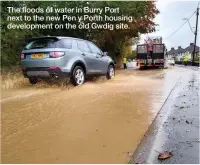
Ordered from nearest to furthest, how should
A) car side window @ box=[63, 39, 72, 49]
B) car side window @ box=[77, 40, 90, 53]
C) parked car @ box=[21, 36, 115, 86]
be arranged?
parked car @ box=[21, 36, 115, 86] → car side window @ box=[63, 39, 72, 49] → car side window @ box=[77, 40, 90, 53]

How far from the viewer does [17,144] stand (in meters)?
4.14

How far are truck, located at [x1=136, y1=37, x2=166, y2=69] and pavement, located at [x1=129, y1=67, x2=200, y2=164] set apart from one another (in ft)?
63.6

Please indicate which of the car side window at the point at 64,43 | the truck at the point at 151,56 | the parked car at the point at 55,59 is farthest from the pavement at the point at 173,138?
the truck at the point at 151,56

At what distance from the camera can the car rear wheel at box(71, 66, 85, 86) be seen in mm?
9679

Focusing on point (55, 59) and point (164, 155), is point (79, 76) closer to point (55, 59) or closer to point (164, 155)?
point (55, 59)

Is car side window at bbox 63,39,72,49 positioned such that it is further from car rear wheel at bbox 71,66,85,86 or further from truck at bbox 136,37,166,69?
truck at bbox 136,37,166,69

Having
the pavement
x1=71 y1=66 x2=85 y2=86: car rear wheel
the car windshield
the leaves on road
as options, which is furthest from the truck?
the leaves on road

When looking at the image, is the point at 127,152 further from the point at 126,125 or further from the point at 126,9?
the point at 126,9

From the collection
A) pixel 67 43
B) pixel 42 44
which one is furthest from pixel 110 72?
pixel 42 44

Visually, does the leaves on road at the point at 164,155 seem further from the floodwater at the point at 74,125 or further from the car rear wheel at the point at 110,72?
the car rear wheel at the point at 110,72

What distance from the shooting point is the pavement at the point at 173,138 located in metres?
3.56

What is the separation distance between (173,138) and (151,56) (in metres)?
22.1

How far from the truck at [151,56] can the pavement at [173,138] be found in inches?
763

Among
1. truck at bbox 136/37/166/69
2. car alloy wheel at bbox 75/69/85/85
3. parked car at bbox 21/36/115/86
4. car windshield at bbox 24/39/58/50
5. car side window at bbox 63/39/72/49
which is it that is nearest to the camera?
parked car at bbox 21/36/115/86
